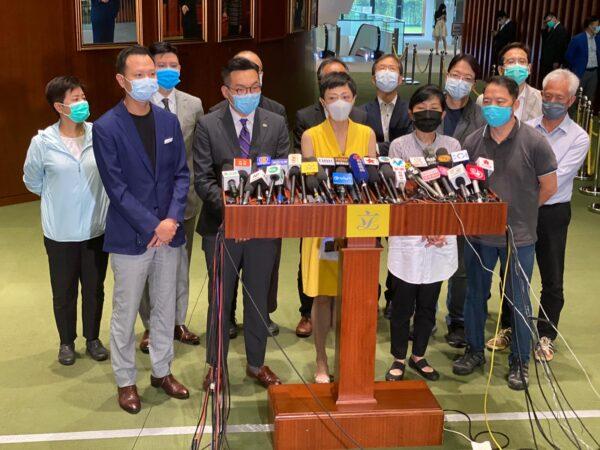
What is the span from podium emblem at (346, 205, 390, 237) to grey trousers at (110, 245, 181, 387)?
126 centimetres

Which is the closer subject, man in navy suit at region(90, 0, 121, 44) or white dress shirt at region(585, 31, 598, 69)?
man in navy suit at region(90, 0, 121, 44)

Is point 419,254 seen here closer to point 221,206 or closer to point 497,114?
point 497,114

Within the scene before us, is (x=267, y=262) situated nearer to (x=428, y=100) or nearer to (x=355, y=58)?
(x=428, y=100)

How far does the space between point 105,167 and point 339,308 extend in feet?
4.54

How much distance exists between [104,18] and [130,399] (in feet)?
17.6

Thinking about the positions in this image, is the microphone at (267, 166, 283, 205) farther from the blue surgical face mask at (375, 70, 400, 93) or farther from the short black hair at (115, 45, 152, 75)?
the blue surgical face mask at (375, 70, 400, 93)

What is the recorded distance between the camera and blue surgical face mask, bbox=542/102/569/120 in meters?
4.95

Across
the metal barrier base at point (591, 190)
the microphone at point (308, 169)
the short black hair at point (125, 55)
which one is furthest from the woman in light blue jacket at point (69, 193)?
the metal barrier base at point (591, 190)

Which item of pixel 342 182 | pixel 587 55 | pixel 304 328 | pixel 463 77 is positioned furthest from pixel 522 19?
pixel 342 182

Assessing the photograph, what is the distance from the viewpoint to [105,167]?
166 inches

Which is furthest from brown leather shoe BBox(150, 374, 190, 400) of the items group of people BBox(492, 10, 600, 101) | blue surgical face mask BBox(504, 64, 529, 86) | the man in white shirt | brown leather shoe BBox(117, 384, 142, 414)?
group of people BBox(492, 10, 600, 101)

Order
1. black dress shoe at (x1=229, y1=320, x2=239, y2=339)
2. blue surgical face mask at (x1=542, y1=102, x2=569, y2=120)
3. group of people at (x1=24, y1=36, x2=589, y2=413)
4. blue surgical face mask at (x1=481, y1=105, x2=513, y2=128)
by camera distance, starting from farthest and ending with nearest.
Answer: black dress shoe at (x1=229, y1=320, x2=239, y2=339)
blue surgical face mask at (x1=542, y1=102, x2=569, y2=120)
blue surgical face mask at (x1=481, y1=105, x2=513, y2=128)
group of people at (x1=24, y1=36, x2=589, y2=413)

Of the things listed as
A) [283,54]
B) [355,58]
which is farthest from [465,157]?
[355,58]

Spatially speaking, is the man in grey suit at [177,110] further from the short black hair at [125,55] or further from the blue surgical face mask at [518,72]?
the blue surgical face mask at [518,72]
